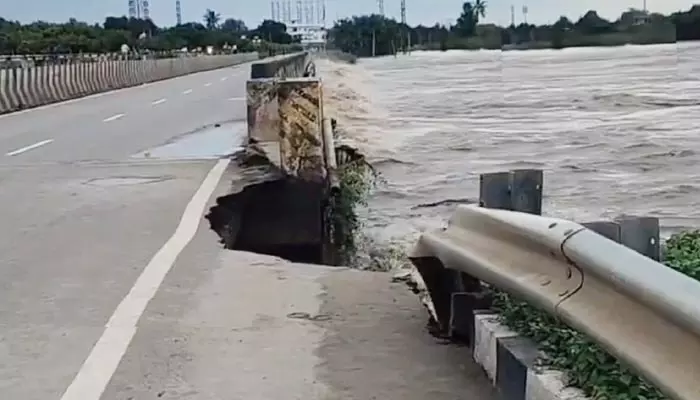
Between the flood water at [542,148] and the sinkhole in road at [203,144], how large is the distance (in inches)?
85.3

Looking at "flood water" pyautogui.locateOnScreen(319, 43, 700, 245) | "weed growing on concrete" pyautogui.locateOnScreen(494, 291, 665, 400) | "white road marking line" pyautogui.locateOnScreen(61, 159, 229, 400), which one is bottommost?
"flood water" pyautogui.locateOnScreen(319, 43, 700, 245)

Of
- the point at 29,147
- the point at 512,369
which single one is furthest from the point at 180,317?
the point at 29,147

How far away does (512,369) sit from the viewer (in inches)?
170

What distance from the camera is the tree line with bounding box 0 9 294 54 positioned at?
81875 mm

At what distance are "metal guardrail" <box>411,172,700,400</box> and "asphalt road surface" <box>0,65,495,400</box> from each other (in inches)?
22.8

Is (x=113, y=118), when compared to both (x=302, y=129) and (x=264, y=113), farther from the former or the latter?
(x=302, y=129)

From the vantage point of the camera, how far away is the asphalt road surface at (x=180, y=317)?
502cm

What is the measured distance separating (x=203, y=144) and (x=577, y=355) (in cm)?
1252

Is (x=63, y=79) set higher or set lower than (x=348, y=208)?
higher

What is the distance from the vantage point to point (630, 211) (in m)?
12.9

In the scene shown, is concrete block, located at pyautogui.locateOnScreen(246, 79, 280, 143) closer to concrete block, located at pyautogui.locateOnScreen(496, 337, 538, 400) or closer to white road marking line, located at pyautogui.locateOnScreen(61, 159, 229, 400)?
white road marking line, located at pyautogui.locateOnScreen(61, 159, 229, 400)

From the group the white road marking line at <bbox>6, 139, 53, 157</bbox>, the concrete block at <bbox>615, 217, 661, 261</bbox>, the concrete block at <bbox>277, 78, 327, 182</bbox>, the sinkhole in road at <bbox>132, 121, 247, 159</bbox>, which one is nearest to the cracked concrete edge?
the concrete block at <bbox>615, 217, 661, 261</bbox>

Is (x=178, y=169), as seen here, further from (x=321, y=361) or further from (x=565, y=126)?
(x=565, y=126)

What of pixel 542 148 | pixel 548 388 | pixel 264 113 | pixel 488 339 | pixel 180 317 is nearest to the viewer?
pixel 548 388
